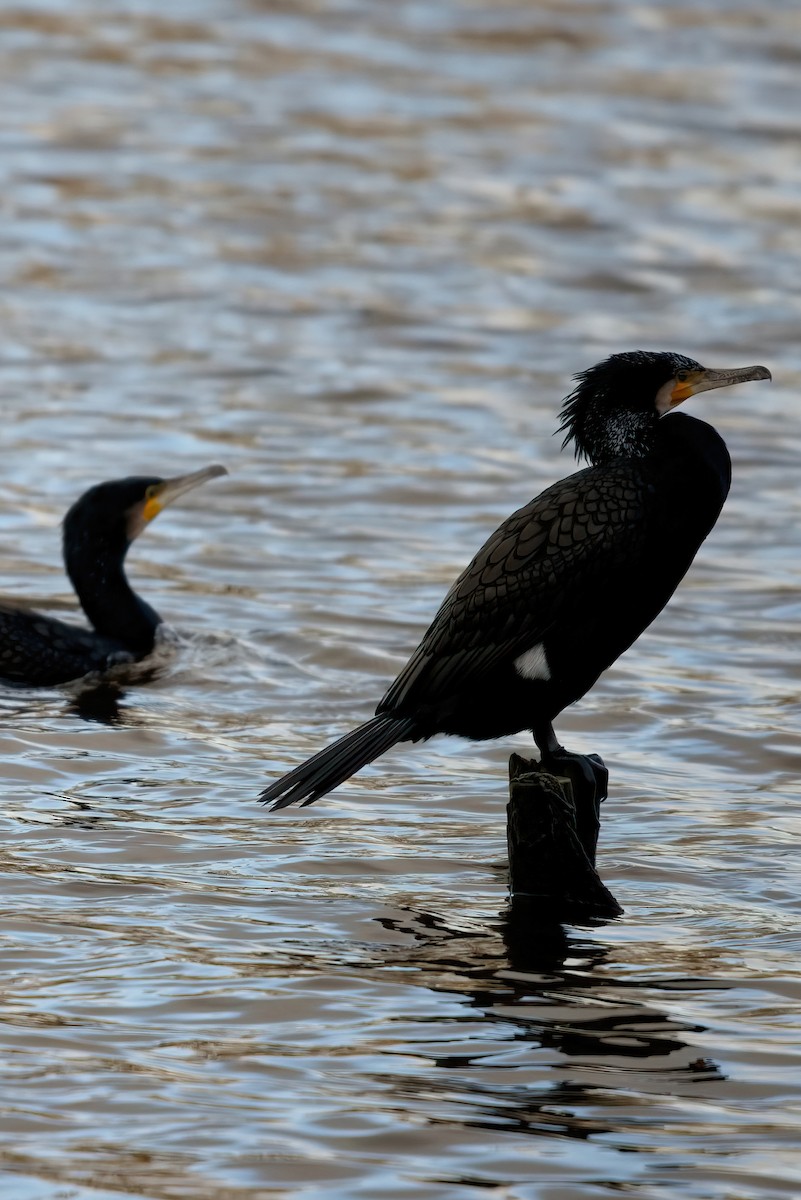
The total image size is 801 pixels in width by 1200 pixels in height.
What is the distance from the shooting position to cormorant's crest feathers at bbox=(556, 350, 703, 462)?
19.0ft

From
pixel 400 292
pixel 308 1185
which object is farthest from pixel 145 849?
pixel 400 292

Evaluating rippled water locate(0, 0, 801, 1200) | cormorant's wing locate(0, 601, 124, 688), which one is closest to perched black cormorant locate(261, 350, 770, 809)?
rippled water locate(0, 0, 801, 1200)

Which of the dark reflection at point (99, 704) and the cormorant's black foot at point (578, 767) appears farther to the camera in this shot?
the dark reflection at point (99, 704)

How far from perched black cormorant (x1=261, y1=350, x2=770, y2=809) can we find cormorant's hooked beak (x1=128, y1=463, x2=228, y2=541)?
323 cm

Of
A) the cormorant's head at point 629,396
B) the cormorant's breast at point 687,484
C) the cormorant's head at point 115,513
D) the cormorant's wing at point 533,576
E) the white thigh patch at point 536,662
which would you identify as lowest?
the cormorant's head at point 115,513

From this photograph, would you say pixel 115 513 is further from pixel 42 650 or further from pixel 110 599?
pixel 42 650

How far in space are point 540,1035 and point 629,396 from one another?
1.87 m

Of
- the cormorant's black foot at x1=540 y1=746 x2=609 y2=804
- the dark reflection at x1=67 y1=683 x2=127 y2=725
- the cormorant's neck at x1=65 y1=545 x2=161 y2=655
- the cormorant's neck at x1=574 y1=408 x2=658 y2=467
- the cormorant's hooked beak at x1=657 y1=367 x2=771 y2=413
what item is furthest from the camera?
the cormorant's neck at x1=65 y1=545 x2=161 y2=655

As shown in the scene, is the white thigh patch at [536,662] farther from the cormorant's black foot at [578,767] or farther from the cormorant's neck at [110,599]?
the cormorant's neck at [110,599]

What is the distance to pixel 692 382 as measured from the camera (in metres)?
5.89

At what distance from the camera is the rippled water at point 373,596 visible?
438cm

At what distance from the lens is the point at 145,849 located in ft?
19.6

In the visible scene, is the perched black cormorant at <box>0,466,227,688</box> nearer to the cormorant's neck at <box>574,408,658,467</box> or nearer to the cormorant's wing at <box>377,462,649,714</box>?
the cormorant's wing at <box>377,462,649,714</box>

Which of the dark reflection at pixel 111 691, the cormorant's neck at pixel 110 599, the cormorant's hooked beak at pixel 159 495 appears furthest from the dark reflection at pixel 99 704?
the cormorant's hooked beak at pixel 159 495
